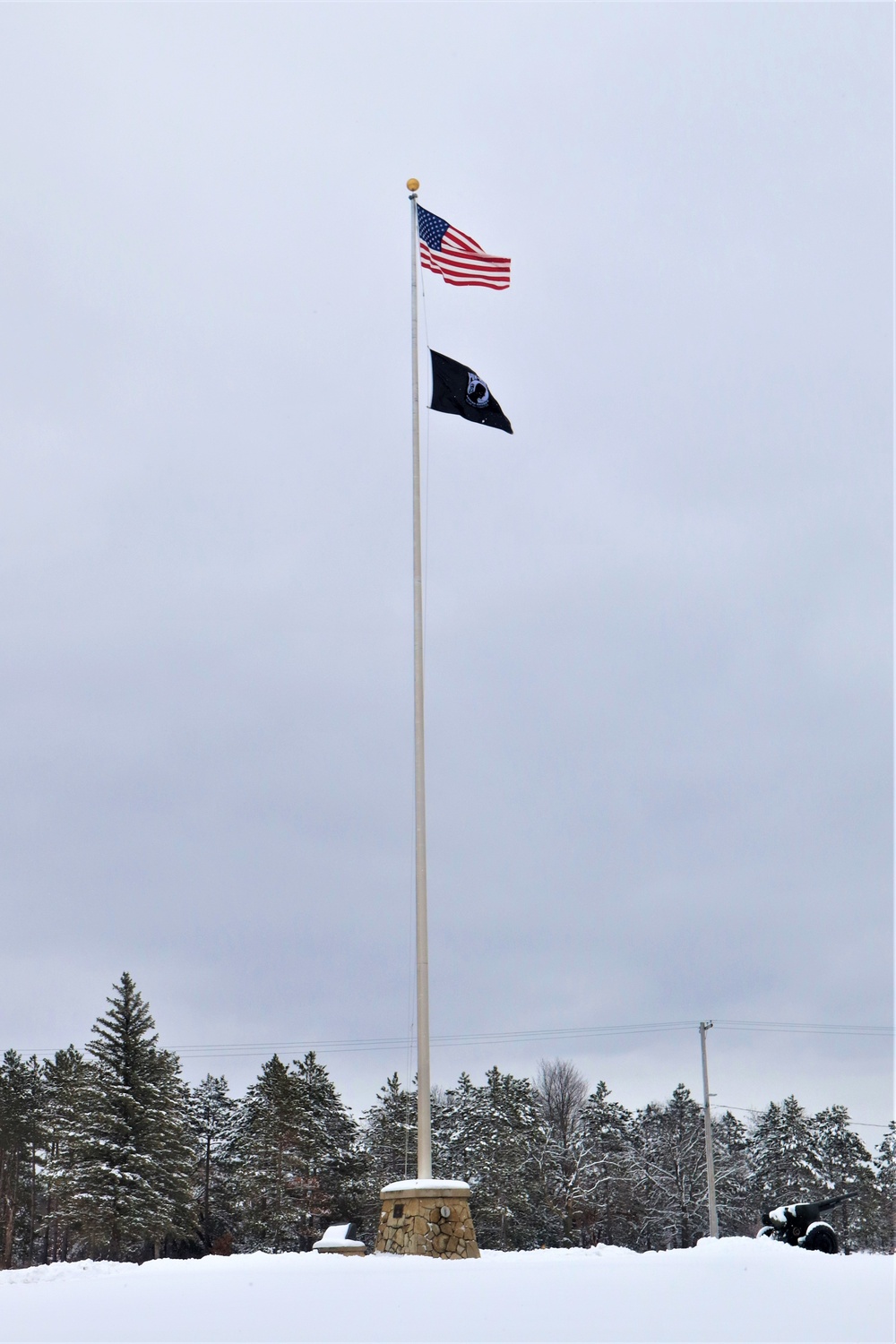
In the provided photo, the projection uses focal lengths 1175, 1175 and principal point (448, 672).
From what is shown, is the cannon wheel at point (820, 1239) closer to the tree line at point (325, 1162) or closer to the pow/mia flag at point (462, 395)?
the pow/mia flag at point (462, 395)

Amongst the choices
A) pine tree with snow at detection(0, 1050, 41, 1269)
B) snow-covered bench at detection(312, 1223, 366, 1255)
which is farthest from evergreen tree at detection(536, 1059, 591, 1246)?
snow-covered bench at detection(312, 1223, 366, 1255)

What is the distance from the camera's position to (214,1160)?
179 feet

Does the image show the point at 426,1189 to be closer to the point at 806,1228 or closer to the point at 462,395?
the point at 806,1228

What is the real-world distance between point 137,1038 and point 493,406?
31.3 m

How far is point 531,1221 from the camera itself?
50.8 m

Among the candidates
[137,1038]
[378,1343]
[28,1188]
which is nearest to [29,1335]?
[378,1343]

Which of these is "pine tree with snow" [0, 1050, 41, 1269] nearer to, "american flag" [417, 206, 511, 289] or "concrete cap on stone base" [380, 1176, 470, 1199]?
"concrete cap on stone base" [380, 1176, 470, 1199]

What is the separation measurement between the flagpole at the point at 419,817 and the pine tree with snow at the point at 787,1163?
47.2 m

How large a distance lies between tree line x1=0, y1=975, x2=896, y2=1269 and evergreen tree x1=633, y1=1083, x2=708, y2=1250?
10cm

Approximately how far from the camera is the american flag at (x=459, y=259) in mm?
18125

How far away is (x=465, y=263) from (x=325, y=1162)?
127ft

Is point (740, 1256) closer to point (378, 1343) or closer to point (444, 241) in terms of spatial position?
point (378, 1343)

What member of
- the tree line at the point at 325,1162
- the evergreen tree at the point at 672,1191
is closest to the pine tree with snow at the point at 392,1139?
the tree line at the point at 325,1162

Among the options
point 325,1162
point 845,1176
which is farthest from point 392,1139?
point 845,1176
